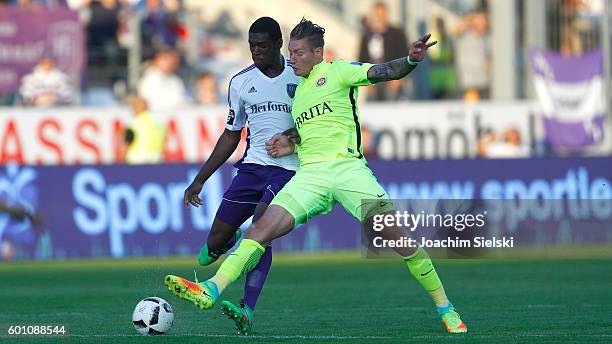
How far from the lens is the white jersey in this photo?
10680mm

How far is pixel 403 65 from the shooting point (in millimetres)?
9492

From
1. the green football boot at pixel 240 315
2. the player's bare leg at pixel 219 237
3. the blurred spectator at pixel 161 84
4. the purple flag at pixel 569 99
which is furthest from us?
the blurred spectator at pixel 161 84

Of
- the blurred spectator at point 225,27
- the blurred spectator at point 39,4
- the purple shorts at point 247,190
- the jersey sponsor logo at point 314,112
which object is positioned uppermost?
the blurred spectator at point 39,4

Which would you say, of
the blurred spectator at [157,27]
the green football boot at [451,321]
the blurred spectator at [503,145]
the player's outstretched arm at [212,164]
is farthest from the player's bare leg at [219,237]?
the blurred spectator at [157,27]

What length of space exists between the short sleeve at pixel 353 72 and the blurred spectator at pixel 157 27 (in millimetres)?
15257

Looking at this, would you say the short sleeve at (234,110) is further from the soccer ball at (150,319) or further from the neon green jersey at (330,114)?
the soccer ball at (150,319)

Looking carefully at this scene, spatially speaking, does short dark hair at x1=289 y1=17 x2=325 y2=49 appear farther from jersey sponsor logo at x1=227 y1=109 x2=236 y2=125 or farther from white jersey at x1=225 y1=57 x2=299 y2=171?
jersey sponsor logo at x1=227 y1=109 x2=236 y2=125

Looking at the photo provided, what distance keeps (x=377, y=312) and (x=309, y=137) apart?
2.65m

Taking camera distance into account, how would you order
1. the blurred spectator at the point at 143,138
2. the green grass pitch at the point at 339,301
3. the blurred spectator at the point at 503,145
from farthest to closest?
the blurred spectator at the point at 503,145 → the blurred spectator at the point at 143,138 → the green grass pitch at the point at 339,301

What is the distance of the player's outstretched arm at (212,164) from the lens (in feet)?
35.1

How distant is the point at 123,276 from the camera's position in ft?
57.0

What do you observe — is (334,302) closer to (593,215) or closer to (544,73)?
(593,215)

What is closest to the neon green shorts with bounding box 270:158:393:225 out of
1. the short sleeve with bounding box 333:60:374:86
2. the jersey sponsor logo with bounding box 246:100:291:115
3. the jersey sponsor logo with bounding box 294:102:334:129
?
the jersey sponsor logo with bounding box 294:102:334:129

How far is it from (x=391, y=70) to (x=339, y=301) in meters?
4.45
